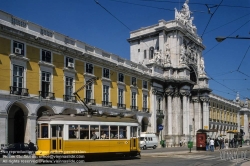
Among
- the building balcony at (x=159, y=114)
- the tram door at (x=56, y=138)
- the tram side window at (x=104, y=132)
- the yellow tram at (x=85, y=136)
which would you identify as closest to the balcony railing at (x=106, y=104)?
the building balcony at (x=159, y=114)

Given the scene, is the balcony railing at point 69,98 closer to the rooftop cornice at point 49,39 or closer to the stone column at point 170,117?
the rooftop cornice at point 49,39

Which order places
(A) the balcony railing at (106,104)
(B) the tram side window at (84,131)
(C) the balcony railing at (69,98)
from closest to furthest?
(B) the tram side window at (84,131) → (C) the balcony railing at (69,98) → (A) the balcony railing at (106,104)

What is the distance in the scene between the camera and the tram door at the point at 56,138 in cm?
2009

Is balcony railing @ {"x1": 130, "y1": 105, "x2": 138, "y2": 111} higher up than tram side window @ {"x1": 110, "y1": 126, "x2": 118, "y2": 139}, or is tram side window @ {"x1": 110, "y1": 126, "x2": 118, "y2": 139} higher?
balcony railing @ {"x1": 130, "y1": 105, "x2": 138, "y2": 111}

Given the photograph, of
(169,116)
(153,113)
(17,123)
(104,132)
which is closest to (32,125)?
(17,123)

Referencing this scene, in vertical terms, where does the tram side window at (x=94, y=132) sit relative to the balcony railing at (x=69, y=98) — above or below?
below

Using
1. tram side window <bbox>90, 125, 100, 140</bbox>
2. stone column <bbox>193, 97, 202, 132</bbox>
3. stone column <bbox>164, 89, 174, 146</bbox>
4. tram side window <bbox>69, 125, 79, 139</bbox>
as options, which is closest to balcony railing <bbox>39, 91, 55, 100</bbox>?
tram side window <bbox>90, 125, 100, 140</bbox>

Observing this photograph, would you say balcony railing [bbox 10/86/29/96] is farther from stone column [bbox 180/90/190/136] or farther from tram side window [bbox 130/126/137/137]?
stone column [bbox 180/90/190/136]

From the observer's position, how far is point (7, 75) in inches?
1192

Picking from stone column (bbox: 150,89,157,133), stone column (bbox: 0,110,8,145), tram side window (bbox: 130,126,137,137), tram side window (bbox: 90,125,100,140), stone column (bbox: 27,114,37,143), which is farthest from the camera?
stone column (bbox: 150,89,157,133)

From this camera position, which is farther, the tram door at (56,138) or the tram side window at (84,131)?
the tram side window at (84,131)

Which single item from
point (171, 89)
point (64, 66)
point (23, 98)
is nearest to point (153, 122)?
point (171, 89)

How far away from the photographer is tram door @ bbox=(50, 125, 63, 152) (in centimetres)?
2009

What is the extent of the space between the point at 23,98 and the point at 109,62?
46.6 feet
